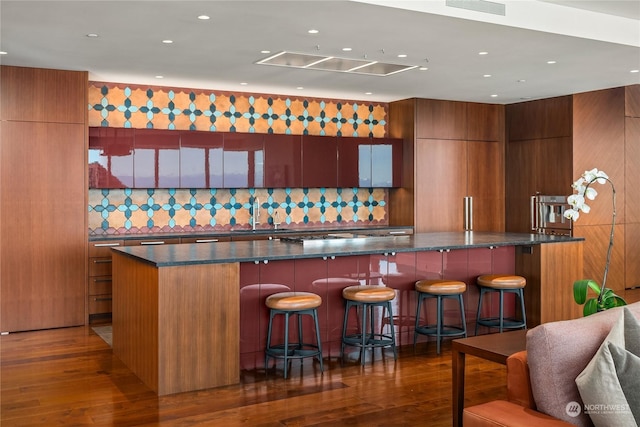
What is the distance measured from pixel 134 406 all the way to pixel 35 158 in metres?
3.70

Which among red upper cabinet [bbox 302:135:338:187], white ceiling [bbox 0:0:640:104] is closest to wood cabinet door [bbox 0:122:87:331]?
white ceiling [bbox 0:0:640:104]

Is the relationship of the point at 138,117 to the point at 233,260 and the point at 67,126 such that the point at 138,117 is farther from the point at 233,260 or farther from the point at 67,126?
the point at 233,260

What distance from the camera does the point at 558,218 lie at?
917 centimetres

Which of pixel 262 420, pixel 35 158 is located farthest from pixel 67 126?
pixel 262 420

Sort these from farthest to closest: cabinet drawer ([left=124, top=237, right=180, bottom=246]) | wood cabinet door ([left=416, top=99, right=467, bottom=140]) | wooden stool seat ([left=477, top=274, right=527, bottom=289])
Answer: wood cabinet door ([left=416, top=99, right=467, bottom=140]) → cabinet drawer ([left=124, top=237, right=180, bottom=246]) → wooden stool seat ([left=477, top=274, right=527, bottom=289])

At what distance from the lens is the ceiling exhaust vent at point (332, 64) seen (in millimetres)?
6543

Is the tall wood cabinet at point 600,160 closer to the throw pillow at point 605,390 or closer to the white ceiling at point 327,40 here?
the white ceiling at point 327,40

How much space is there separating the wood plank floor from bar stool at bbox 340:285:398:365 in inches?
5.7

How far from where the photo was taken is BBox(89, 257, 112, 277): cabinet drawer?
7.38 metres

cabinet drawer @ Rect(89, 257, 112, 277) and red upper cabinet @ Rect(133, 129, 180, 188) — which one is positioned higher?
red upper cabinet @ Rect(133, 129, 180, 188)

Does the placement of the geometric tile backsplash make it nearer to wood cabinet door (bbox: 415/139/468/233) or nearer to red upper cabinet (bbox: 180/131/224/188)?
red upper cabinet (bbox: 180/131/224/188)

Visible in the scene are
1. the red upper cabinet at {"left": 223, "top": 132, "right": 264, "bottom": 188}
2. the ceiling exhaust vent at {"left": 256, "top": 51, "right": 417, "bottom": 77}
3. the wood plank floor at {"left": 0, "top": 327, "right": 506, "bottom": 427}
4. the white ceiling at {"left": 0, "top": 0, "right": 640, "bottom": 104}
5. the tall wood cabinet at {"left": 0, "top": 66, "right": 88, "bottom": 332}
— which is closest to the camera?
the wood plank floor at {"left": 0, "top": 327, "right": 506, "bottom": 427}

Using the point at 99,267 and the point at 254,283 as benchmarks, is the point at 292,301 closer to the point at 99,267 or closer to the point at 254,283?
the point at 254,283

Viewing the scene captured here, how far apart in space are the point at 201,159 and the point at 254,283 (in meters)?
3.16
